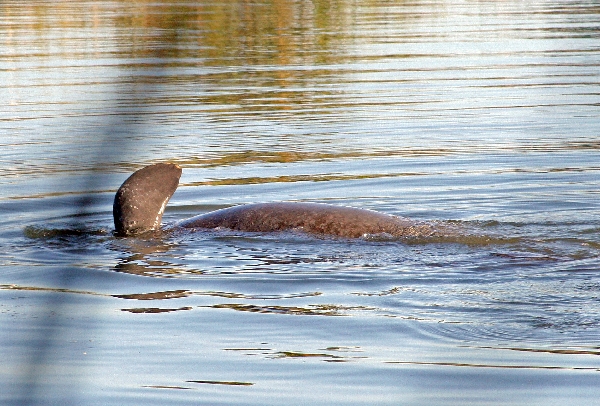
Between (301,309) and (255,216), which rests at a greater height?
(255,216)

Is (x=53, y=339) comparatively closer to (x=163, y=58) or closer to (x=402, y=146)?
(x=163, y=58)

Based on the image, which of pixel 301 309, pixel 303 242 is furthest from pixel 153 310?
pixel 303 242

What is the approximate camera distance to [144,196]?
7242 mm

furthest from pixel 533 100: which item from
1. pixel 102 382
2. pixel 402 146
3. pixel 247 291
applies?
pixel 102 382

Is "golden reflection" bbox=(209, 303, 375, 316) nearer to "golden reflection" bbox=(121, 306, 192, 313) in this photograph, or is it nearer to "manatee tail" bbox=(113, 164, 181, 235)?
"golden reflection" bbox=(121, 306, 192, 313)

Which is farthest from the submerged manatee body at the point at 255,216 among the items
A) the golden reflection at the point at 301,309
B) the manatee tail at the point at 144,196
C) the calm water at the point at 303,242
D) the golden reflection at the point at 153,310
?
the golden reflection at the point at 153,310

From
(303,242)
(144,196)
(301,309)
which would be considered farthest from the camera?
(144,196)

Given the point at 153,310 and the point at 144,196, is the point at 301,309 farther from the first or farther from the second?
the point at 144,196

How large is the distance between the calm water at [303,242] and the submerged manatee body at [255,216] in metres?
0.14

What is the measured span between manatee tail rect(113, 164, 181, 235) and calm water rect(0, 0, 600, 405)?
0.18 metres

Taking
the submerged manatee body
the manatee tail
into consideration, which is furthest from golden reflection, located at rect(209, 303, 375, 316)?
the manatee tail

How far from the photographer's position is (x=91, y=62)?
761 inches

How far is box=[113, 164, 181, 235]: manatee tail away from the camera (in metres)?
7.20

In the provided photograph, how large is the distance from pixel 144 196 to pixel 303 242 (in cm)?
122
